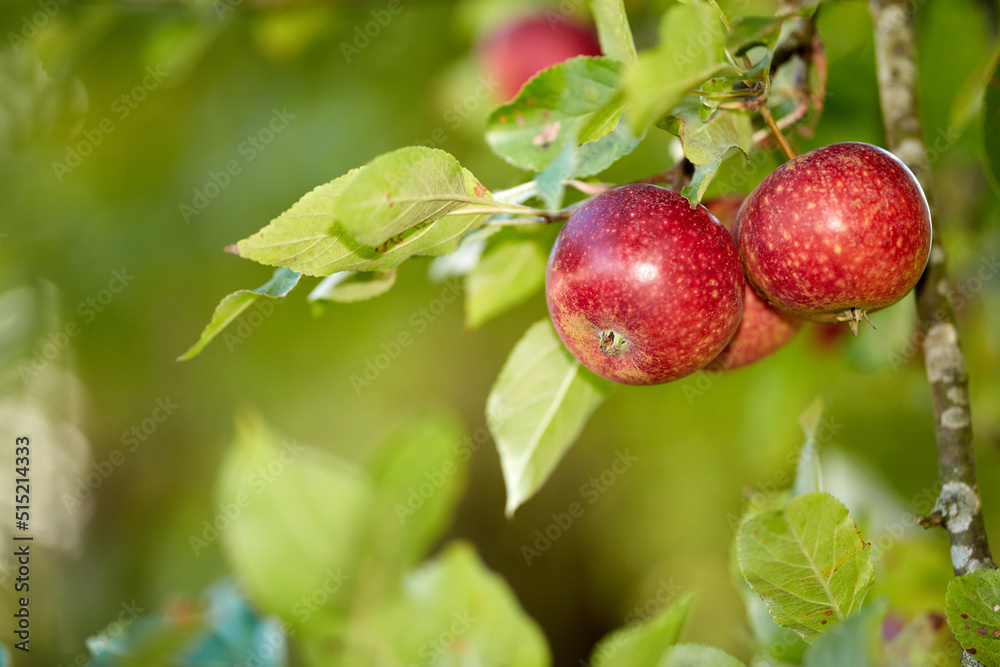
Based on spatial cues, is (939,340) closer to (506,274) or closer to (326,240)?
(506,274)

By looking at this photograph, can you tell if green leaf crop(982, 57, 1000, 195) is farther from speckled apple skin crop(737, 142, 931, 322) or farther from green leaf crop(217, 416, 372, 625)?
green leaf crop(217, 416, 372, 625)

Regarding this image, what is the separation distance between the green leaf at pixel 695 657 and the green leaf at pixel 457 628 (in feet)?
1.21

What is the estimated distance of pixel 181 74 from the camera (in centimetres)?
381

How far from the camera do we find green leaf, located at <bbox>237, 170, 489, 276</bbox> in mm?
989

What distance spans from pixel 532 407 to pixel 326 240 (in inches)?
19.7

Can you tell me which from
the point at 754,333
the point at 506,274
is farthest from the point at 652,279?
Answer: the point at 506,274

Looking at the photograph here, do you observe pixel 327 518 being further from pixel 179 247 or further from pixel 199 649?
pixel 179 247

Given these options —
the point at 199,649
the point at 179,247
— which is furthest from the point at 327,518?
the point at 179,247

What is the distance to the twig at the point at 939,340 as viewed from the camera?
106 cm

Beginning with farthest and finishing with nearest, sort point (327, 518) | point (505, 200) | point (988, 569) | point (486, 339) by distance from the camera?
1. point (486, 339)
2. point (327, 518)
3. point (505, 200)
4. point (988, 569)

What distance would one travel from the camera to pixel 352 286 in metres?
1.30

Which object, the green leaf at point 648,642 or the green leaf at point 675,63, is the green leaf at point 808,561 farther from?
the green leaf at point 675,63

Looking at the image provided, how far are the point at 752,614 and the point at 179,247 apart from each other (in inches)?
137

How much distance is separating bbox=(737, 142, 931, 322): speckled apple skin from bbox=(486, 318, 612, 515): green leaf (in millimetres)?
407
